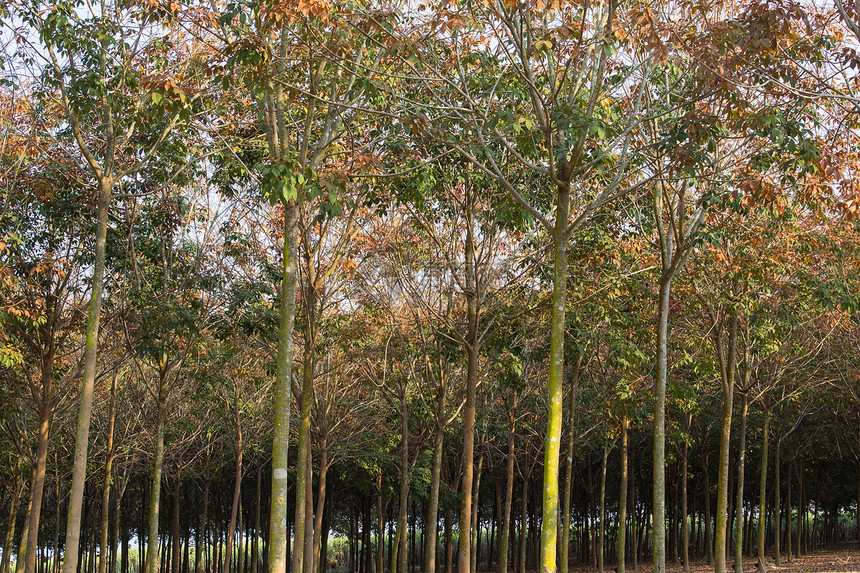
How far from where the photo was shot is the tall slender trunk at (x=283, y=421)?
835cm

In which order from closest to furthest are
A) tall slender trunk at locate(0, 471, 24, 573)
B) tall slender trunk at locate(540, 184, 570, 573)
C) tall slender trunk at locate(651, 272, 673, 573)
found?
tall slender trunk at locate(540, 184, 570, 573), tall slender trunk at locate(651, 272, 673, 573), tall slender trunk at locate(0, 471, 24, 573)

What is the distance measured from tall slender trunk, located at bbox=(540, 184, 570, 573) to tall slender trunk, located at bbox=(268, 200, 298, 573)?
2.88 m

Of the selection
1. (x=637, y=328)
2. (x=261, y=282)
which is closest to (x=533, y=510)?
(x=637, y=328)

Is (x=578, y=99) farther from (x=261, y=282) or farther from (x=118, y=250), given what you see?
(x=118, y=250)

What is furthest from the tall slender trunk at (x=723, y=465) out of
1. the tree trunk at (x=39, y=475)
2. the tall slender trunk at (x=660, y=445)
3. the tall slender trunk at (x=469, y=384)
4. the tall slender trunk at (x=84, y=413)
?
the tree trunk at (x=39, y=475)

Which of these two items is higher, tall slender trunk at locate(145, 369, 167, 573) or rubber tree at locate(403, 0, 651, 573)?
rubber tree at locate(403, 0, 651, 573)

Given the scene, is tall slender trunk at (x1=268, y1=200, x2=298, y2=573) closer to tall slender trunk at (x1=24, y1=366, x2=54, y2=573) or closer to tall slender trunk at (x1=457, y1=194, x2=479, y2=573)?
tall slender trunk at (x1=457, y1=194, x2=479, y2=573)

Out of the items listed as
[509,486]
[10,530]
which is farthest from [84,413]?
[10,530]

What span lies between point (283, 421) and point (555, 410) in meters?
3.26

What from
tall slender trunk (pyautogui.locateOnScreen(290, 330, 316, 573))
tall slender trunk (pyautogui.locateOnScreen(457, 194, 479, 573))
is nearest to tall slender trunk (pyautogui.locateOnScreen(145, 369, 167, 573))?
tall slender trunk (pyautogui.locateOnScreen(290, 330, 316, 573))

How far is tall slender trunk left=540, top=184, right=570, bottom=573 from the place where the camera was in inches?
298

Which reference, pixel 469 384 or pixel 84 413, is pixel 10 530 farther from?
pixel 469 384

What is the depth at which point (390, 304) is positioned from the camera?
1479cm

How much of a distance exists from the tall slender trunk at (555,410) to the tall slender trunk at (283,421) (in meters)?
2.88
